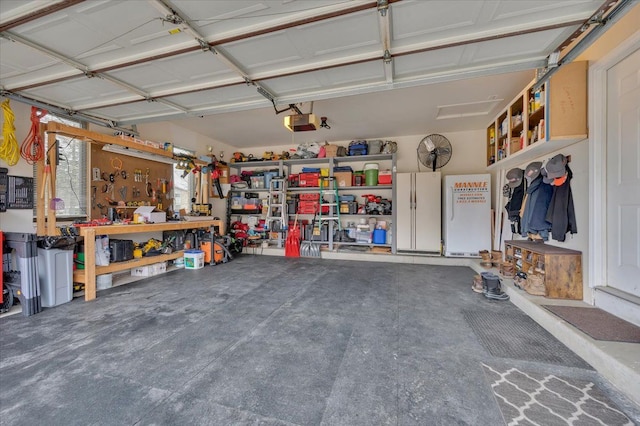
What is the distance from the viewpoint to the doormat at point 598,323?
6.33ft

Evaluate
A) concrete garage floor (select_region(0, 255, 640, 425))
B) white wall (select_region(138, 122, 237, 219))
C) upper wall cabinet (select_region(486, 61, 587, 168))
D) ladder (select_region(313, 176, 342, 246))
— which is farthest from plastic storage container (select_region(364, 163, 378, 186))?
white wall (select_region(138, 122, 237, 219))

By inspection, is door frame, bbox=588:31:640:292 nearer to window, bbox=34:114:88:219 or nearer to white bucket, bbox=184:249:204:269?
white bucket, bbox=184:249:204:269

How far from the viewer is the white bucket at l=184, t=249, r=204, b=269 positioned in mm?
4621

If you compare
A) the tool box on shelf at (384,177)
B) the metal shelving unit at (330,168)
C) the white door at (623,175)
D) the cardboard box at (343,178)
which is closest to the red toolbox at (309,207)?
the metal shelving unit at (330,168)

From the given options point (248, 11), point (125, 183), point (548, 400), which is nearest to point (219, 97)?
Result: point (248, 11)

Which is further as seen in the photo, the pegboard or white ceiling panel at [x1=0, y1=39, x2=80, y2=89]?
the pegboard

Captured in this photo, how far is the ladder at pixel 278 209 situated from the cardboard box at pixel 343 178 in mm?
1308

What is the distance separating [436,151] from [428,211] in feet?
4.32

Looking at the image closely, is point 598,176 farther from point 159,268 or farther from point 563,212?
point 159,268

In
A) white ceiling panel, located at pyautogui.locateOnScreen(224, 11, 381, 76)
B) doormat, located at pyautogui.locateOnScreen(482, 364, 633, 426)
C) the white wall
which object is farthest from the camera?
the white wall

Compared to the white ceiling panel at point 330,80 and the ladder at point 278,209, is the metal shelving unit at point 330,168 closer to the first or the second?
the ladder at point 278,209

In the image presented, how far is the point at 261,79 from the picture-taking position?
2.60 meters

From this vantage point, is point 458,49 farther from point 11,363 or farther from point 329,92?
point 11,363

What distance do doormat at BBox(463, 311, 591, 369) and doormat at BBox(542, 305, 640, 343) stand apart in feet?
0.71
